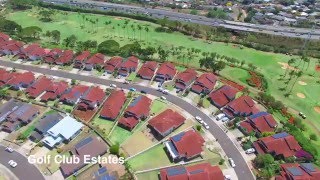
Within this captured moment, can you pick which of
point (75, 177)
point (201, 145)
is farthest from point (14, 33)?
point (201, 145)

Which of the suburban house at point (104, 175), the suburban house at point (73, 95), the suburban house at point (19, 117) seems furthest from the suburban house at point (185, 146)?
the suburban house at point (19, 117)

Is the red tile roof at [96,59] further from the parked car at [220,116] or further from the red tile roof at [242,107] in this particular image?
the red tile roof at [242,107]

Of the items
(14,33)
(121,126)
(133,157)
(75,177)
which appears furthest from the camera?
(14,33)

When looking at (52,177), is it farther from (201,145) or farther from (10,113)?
(201,145)

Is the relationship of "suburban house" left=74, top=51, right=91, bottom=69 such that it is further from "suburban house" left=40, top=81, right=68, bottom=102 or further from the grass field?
the grass field

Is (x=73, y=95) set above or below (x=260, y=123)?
below

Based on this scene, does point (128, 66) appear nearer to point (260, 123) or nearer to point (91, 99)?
point (91, 99)

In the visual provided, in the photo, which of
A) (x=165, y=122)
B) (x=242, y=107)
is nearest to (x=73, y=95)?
(x=165, y=122)
